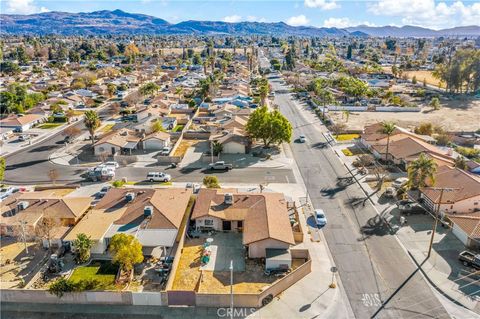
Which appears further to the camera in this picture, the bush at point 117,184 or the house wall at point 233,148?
the house wall at point 233,148

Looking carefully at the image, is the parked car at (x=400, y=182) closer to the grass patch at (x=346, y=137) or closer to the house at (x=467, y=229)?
the house at (x=467, y=229)

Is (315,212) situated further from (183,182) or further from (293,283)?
(183,182)

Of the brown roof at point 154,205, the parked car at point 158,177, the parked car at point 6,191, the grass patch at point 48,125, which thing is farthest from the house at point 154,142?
the grass patch at point 48,125

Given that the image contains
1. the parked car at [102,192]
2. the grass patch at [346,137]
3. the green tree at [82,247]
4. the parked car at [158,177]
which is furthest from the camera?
the grass patch at [346,137]

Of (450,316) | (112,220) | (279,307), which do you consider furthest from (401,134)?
(112,220)

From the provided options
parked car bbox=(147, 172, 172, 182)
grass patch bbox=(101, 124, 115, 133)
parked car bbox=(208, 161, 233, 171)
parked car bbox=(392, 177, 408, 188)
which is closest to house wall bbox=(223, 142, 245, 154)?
parked car bbox=(208, 161, 233, 171)

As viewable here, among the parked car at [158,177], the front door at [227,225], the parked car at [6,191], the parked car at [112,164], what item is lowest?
the parked car at [6,191]

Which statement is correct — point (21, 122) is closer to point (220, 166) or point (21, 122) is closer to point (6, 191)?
point (6, 191)

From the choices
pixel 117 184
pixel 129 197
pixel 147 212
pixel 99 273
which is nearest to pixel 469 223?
pixel 147 212
